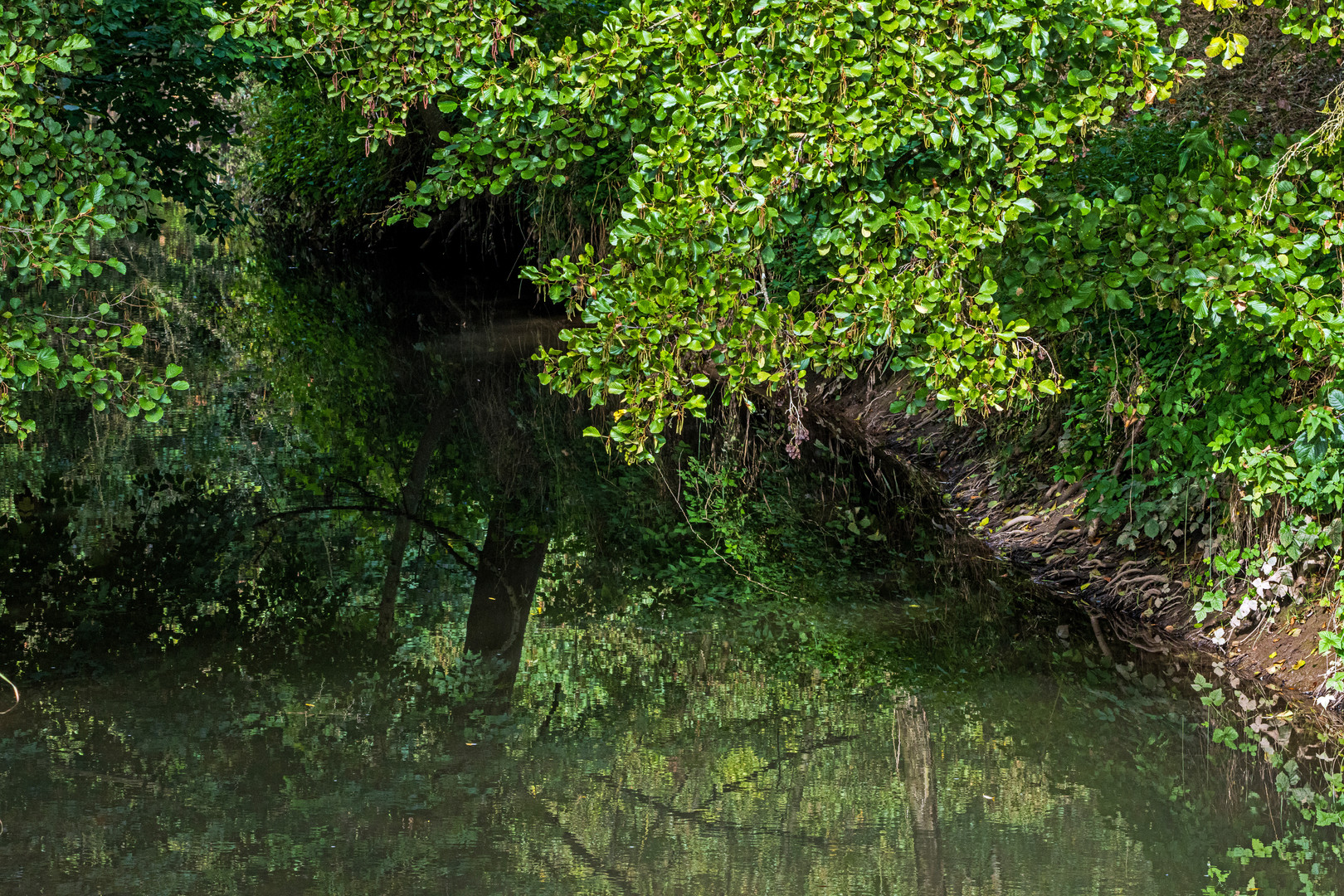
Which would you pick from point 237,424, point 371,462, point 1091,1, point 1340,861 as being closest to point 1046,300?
point 1091,1

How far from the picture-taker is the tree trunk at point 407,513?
24.0ft

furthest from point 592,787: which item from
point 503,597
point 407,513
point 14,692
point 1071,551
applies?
point 407,513

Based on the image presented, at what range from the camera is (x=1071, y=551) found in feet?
26.2

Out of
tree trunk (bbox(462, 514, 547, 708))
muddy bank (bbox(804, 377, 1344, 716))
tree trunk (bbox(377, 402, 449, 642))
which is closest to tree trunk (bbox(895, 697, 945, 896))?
muddy bank (bbox(804, 377, 1344, 716))

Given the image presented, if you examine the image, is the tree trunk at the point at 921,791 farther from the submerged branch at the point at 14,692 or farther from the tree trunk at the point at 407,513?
the submerged branch at the point at 14,692

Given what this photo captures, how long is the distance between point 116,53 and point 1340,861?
11555 mm

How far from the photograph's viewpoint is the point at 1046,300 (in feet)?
21.6

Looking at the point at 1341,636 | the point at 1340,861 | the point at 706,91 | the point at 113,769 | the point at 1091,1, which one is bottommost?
the point at 113,769

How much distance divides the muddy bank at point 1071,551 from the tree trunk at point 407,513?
367cm

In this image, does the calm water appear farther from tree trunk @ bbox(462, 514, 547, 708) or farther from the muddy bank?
the muddy bank

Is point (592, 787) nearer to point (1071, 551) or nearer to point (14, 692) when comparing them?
point (14, 692)

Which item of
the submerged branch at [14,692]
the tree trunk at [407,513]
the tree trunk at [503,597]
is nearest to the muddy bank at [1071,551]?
the tree trunk at [503,597]

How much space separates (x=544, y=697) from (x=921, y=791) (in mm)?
1938

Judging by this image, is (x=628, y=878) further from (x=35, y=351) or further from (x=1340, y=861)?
(x=35, y=351)
